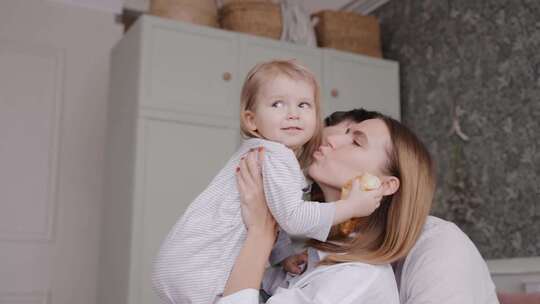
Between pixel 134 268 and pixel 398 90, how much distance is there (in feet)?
6.61

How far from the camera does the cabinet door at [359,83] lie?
3930mm

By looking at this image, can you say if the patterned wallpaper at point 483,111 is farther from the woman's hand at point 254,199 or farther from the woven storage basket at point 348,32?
the woman's hand at point 254,199

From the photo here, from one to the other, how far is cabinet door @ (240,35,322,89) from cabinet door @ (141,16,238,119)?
0.18ft

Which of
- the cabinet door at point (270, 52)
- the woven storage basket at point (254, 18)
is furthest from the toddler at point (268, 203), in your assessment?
the woven storage basket at point (254, 18)

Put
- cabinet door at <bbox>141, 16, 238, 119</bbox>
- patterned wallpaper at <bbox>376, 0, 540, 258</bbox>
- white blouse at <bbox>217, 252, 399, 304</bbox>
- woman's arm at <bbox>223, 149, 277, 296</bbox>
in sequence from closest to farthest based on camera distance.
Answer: white blouse at <bbox>217, 252, 399, 304</bbox>
woman's arm at <bbox>223, 149, 277, 296</bbox>
patterned wallpaper at <bbox>376, 0, 540, 258</bbox>
cabinet door at <bbox>141, 16, 238, 119</bbox>

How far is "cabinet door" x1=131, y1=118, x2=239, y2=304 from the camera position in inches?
127

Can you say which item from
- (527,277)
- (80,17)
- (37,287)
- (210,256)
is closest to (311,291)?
(210,256)

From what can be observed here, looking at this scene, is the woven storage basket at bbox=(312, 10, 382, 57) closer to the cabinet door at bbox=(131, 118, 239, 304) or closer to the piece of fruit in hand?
the cabinet door at bbox=(131, 118, 239, 304)

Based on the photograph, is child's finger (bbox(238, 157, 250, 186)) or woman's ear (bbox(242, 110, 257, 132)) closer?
child's finger (bbox(238, 157, 250, 186))

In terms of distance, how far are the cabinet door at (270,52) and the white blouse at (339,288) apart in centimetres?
236

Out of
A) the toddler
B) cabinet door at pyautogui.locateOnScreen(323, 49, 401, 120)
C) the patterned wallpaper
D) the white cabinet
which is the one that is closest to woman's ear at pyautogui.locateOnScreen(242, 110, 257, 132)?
the toddler

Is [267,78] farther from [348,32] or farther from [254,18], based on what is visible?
[348,32]

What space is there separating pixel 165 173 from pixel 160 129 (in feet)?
0.76

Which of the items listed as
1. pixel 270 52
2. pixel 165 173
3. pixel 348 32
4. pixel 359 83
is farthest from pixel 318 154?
pixel 348 32
